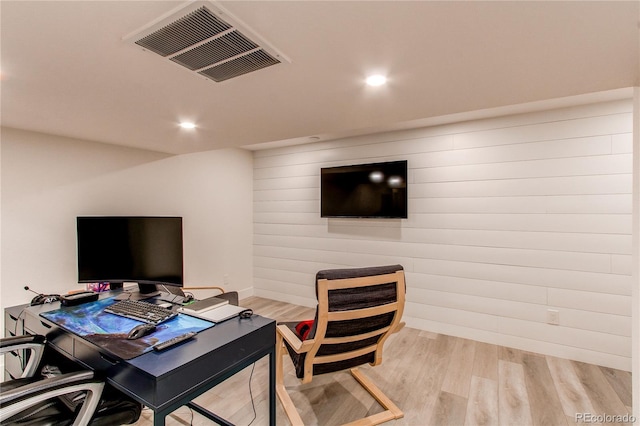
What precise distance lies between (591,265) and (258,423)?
10.1ft

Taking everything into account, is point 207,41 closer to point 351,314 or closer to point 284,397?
point 351,314

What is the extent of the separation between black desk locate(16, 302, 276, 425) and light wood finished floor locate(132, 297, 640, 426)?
2.16ft

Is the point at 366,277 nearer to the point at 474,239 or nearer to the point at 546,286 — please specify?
the point at 474,239

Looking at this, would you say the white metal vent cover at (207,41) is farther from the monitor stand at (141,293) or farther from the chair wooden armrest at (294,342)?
the monitor stand at (141,293)

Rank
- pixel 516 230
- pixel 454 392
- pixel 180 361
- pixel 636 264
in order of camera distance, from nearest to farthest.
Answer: pixel 180 361
pixel 636 264
pixel 454 392
pixel 516 230

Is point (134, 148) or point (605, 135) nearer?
point (605, 135)

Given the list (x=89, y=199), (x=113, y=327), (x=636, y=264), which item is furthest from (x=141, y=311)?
(x=636, y=264)

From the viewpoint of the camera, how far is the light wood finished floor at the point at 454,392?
79.1 inches

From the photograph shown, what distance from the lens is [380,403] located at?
6.98 feet

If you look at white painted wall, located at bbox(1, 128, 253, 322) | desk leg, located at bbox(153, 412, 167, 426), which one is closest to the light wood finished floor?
desk leg, located at bbox(153, 412, 167, 426)

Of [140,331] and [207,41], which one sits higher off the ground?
[207,41]

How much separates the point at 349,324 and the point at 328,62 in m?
1.45

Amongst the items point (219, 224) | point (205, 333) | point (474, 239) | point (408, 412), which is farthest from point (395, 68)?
point (219, 224)

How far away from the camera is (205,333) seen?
147 cm
